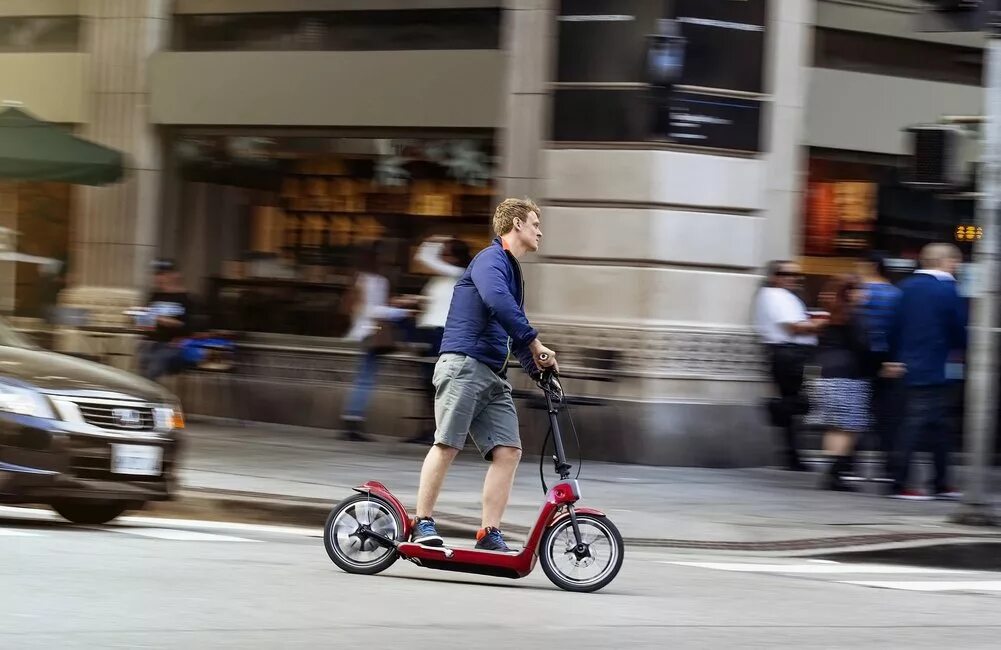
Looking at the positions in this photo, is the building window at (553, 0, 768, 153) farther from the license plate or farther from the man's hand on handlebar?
the man's hand on handlebar

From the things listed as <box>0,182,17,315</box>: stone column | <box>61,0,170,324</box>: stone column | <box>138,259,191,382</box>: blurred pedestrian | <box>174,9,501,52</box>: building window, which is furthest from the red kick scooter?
<box>0,182,17,315</box>: stone column

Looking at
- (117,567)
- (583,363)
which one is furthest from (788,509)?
(117,567)

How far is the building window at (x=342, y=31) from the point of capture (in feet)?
50.3

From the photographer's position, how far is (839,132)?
1512cm

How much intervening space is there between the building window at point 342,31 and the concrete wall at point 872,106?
2976mm

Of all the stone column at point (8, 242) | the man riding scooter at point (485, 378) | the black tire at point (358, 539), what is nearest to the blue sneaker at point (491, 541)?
the man riding scooter at point (485, 378)

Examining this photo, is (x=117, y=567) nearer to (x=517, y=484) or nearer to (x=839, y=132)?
(x=517, y=484)

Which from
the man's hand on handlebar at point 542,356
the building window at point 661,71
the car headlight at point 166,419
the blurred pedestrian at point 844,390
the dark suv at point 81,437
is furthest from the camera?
the building window at point 661,71

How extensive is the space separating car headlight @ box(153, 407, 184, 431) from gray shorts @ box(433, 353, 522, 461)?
212 cm

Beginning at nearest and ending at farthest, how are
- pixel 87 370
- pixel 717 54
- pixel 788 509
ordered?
pixel 87 370 → pixel 788 509 → pixel 717 54

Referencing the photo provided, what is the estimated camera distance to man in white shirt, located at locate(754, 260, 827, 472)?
13859 millimetres

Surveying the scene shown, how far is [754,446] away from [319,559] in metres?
6.76

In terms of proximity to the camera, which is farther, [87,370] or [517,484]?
[517,484]

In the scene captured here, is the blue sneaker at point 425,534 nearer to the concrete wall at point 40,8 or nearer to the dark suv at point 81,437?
the dark suv at point 81,437
